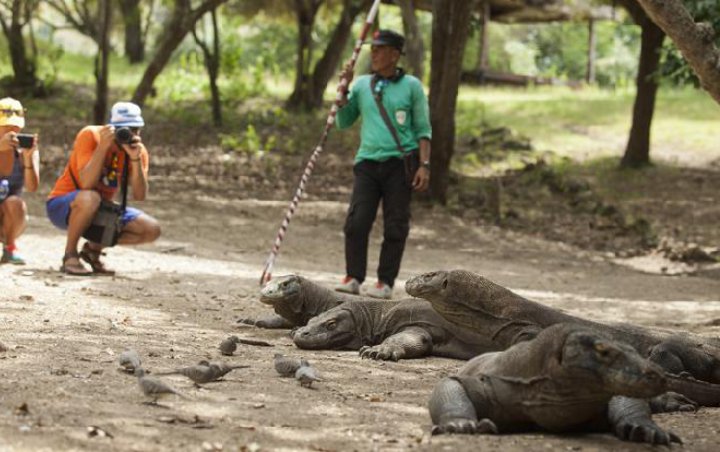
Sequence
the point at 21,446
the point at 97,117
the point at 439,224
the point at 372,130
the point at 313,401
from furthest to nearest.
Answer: the point at 97,117 → the point at 439,224 → the point at 372,130 → the point at 313,401 → the point at 21,446

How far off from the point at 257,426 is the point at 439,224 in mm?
11719

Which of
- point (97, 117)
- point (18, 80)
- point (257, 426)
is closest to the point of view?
point (257, 426)

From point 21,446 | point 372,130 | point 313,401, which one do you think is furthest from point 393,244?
point 21,446

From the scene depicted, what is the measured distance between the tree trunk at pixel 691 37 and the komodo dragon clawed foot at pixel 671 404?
82.7 inches

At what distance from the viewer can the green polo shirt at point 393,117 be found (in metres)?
9.01

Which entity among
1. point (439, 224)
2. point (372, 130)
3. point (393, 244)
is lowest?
point (439, 224)

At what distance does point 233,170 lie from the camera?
18.9 meters

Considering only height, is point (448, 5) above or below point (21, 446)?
above

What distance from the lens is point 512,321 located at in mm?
5977

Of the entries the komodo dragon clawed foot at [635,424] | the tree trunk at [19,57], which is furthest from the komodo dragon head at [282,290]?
the tree trunk at [19,57]

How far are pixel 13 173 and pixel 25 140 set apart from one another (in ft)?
1.71

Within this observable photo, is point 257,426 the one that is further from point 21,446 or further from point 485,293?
point 485,293

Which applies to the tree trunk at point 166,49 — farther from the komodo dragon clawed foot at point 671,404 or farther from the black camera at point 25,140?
the komodo dragon clawed foot at point 671,404

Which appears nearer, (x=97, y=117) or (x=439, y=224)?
(x=439, y=224)
